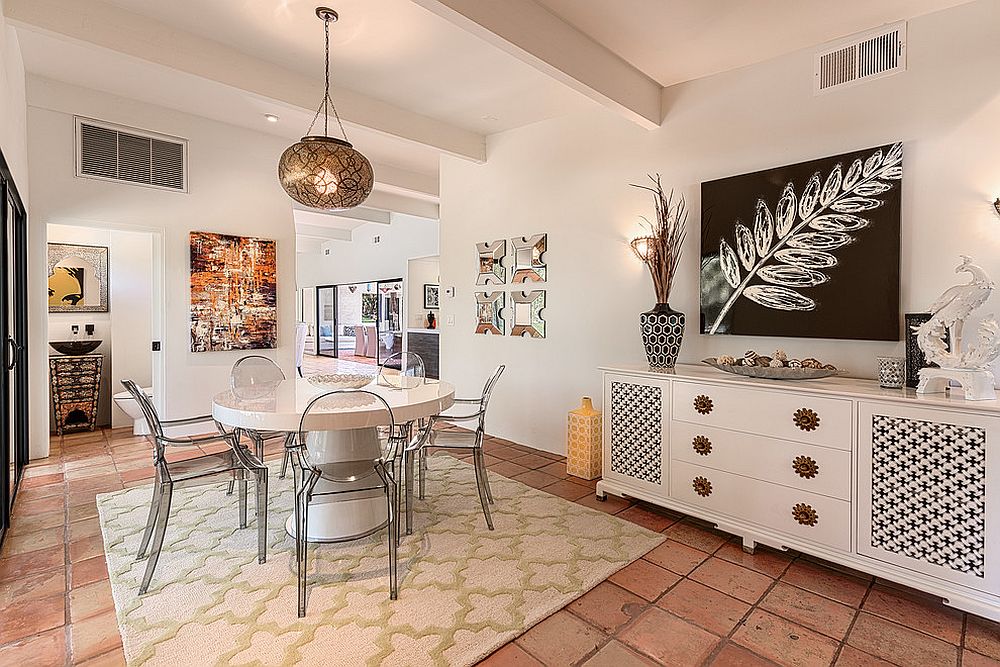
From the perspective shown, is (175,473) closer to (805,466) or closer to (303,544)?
(303,544)

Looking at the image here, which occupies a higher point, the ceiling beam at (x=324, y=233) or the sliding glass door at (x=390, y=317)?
the ceiling beam at (x=324, y=233)

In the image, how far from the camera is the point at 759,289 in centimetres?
313

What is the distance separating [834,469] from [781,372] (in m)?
0.53

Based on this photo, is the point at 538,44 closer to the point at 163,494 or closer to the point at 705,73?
the point at 705,73

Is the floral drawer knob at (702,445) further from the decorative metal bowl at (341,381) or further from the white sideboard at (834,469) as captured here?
the decorative metal bowl at (341,381)

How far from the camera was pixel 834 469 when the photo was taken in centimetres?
242

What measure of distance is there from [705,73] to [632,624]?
332cm

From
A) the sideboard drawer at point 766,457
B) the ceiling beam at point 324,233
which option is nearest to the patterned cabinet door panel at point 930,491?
the sideboard drawer at point 766,457

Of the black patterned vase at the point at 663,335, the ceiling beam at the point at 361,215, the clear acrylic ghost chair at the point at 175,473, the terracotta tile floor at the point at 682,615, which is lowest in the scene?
the terracotta tile floor at the point at 682,615

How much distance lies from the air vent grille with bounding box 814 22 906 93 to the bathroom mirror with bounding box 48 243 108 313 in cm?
642

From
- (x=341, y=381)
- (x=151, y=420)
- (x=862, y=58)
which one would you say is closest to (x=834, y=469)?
(x=862, y=58)

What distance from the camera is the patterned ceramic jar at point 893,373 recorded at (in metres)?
2.44

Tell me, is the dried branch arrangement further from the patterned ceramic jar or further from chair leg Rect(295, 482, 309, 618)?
chair leg Rect(295, 482, 309, 618)

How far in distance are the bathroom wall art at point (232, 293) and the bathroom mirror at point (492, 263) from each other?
2.18m
